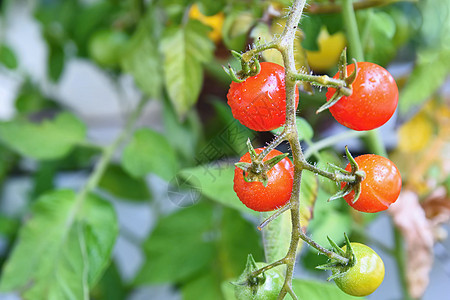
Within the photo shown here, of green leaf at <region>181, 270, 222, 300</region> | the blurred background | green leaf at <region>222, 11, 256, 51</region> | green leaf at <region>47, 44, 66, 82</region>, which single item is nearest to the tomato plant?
the blurred background

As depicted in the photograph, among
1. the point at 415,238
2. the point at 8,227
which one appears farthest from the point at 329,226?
the point at 8,227

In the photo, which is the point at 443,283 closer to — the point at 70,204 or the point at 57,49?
the point at 70,204

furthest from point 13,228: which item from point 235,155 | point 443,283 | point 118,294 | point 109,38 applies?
point 443,283

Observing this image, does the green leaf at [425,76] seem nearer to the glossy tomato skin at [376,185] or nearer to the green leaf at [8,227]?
the glossy tomato skin at [376,185]

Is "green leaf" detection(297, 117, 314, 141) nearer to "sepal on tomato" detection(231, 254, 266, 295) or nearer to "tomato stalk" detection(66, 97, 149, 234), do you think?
"sepal on tomato" detection(231, 254, 266, 295)

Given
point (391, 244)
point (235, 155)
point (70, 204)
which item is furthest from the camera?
point (391, 244)

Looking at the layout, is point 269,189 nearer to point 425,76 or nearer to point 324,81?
point 324,81

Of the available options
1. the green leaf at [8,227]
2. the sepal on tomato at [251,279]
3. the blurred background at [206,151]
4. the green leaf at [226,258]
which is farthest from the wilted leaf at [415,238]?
the green leaf at [8,227]
